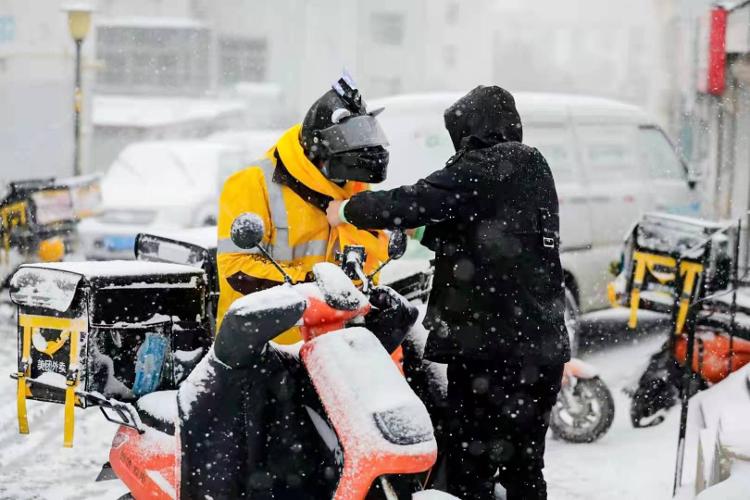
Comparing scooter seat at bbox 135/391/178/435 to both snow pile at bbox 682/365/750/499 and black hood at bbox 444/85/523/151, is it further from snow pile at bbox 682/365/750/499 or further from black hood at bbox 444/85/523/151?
snow pile at bbox 682/365/750/499

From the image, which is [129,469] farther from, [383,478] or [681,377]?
[681,377]

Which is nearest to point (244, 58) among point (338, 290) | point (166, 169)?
point (166, 169)

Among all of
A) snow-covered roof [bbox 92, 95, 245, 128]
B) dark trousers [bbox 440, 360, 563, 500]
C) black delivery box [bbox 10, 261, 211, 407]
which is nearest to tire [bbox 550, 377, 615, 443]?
dark trousers [bbox 440, 360, 563, 500]

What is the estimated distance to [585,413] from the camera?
6352mm

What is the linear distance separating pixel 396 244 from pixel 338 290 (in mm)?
468

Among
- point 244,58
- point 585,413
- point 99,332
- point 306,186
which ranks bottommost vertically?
point 585,413

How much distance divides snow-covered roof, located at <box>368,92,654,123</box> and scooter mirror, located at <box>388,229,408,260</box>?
13.4 feet

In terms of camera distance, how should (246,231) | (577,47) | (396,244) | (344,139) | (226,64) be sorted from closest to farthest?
(246,231)
(396,244)
(344,139)
(226,64)
(577,47)

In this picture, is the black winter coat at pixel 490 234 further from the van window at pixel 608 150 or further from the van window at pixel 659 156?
the van window at pixel 659 156

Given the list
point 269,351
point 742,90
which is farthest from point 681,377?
point 742,90

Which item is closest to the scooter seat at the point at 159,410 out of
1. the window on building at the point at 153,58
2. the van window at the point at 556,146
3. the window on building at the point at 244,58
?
the van window at the point at 556,146

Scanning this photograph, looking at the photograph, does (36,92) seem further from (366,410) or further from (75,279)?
(366,410)

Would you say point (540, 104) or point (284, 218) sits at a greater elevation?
point (540, 104)

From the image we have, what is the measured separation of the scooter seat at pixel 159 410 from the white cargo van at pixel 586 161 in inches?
147
